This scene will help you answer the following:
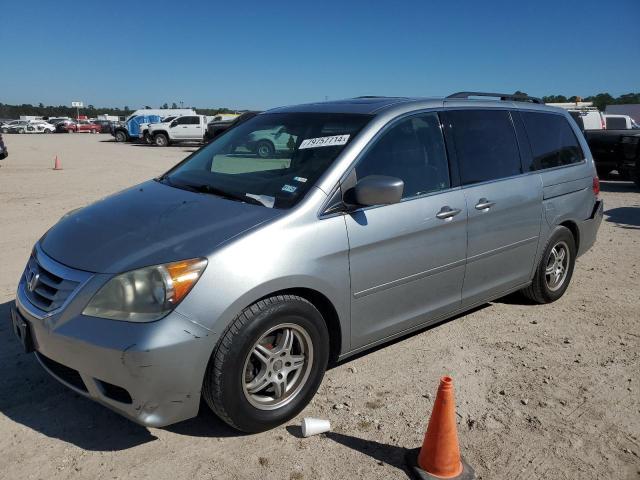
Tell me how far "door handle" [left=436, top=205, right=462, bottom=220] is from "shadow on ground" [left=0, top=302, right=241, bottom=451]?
187cm

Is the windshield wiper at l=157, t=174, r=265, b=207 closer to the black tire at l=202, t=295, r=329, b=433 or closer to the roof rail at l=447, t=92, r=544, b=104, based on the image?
the black tire at l=202, t=295, r=329, b=433

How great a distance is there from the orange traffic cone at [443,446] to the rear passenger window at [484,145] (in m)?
1.82

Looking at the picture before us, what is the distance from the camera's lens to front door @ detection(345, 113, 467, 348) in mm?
3320

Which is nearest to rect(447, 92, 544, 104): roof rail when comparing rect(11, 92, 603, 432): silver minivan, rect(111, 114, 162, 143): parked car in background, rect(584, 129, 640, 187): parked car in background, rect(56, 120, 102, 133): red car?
rect(11, 92, 603, 432): silver minivan

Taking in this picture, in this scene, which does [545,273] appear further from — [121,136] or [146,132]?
[121,136]

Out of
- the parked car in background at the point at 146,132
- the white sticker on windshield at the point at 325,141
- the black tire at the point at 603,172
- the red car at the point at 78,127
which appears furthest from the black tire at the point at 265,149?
the red car at the point at 78,127

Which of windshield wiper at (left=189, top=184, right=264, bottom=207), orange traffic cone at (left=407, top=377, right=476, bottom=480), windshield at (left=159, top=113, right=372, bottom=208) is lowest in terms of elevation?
orange traffic cone at (left=407, top=377, right=476, bottom=480)

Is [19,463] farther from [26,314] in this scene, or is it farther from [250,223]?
[250,223]

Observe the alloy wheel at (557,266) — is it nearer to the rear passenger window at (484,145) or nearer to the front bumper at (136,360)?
the rear passenger window at (484,145)

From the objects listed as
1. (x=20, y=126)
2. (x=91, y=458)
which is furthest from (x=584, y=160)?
(x=20, y=126)

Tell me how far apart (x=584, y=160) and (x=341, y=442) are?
12.5 feet

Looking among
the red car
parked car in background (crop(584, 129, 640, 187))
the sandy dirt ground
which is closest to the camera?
the sandy dirt ground

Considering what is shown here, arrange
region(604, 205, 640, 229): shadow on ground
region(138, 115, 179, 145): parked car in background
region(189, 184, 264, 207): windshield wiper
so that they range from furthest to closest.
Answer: region(138, 115, 179, 145): parked car in background
region(604, 205, 640, 229): shadow on ground
region(189, 184, 264, 207): windshield wiper

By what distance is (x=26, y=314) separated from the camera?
294cm
